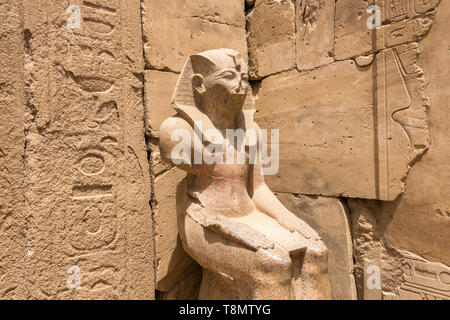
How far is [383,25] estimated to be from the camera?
2703 millimetres

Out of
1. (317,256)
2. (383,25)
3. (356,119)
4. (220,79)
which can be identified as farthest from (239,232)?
(383,25)

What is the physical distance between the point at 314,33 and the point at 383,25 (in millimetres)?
633

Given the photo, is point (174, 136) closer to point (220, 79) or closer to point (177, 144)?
point (177, 144)

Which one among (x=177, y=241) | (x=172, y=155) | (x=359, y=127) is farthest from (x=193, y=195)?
(x=359, y=127)

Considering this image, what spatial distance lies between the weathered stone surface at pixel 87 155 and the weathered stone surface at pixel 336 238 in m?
1.46

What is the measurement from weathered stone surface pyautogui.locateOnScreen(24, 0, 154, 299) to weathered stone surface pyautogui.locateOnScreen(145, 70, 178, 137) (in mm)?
77

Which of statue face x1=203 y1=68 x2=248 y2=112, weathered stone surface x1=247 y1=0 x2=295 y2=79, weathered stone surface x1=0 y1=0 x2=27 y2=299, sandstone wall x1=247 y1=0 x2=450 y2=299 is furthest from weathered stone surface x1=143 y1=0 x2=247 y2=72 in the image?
weathered stone surface x1=0 y1=0 x2=27 y2=299

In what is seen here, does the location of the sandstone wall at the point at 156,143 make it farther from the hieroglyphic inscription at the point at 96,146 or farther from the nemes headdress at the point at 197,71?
the nemes headdress at the point at 197,71

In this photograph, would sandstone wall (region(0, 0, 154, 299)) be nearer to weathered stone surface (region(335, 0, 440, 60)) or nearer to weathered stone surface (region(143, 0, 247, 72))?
weathered stone surface (region(143, 0, 247, 72))

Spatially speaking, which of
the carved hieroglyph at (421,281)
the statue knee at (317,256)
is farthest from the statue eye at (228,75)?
the carved hieroglyph at (421,281)

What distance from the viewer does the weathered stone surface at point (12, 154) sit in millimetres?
2250

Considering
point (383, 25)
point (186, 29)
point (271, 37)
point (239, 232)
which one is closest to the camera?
point (239, 232)

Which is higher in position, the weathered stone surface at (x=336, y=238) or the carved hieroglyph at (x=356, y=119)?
the carved hieroglyph at (x=356, y=119)

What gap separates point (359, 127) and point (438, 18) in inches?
35.2
